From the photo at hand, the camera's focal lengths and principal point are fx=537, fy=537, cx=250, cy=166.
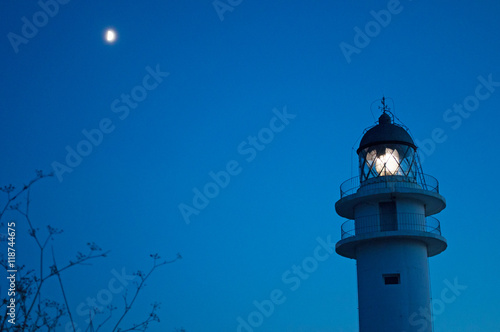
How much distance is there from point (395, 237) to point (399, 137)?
15.4 feet

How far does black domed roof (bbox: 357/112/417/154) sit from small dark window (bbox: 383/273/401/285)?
5858 mm

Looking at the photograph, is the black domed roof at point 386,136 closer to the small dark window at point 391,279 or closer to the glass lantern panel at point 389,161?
the glass lantern panel at point 389,161

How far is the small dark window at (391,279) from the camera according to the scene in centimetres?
2217

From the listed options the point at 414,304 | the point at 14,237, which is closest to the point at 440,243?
the point at 414,304

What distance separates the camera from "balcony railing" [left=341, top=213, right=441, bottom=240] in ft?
74.8

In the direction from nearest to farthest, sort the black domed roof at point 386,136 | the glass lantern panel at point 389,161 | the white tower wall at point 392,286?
the white tower wall at point 392,286 < the glass lantern panel at point 389,161 < the black domed roof at point 386,136

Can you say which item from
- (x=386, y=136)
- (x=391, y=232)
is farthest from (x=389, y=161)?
(x=391, y=232)

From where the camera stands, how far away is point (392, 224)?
910 inches

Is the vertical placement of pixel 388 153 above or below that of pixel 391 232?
above

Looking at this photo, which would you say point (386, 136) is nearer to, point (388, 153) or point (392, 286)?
point (388, 153)

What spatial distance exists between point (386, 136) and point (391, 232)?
4.65 meters

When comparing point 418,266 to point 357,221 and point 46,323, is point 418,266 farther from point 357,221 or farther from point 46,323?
point 46,323

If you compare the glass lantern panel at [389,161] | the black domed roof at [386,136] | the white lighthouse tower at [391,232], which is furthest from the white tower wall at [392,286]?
the black domed roof at [386,136]

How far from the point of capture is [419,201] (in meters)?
23.6
